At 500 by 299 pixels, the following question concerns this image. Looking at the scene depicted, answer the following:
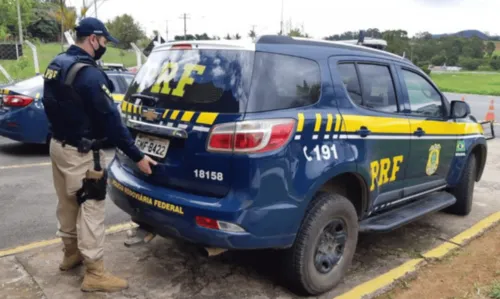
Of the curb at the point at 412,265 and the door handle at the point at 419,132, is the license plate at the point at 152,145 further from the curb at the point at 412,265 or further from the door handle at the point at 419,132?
the door handle at the point at 419,132

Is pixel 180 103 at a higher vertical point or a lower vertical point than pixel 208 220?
higher

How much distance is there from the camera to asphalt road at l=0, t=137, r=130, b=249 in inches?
170

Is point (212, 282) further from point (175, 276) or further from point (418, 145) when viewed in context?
point (418, 145)

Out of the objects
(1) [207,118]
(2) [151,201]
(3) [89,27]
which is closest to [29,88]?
(3) [89,27]

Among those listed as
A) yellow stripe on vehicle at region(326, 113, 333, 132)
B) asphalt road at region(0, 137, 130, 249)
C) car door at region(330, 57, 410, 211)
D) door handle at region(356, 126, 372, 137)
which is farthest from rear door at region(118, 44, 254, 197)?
asphalt road at region(0, 137, 130, 249)

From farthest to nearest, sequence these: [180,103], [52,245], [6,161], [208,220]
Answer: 1. [6,161]
2. [52,245]
3. [180,103]
4. [208,220]

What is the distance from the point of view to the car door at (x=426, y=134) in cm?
426

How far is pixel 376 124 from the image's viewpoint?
3672 millimetres

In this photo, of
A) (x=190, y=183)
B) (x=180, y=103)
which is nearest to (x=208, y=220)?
(x=190, y=183)

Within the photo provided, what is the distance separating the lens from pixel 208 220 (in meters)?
2.84

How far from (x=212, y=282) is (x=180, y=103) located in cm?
139

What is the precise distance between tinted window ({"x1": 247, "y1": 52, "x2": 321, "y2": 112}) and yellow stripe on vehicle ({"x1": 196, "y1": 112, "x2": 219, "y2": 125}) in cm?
23

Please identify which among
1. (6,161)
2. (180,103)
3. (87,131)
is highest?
(180,103)

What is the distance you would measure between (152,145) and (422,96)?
278cm
